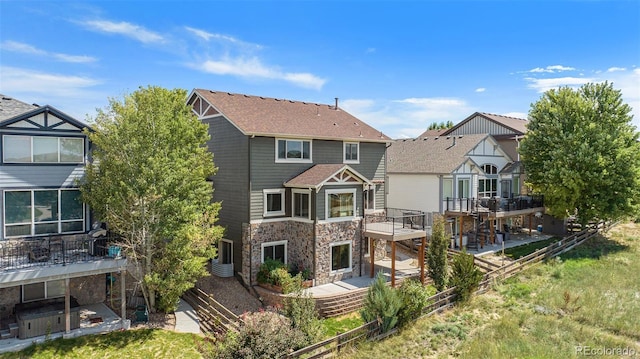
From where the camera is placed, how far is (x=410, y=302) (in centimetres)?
1723

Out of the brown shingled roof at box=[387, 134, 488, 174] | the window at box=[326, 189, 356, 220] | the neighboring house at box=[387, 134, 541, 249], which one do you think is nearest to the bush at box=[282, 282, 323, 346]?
the window at box=[326, 189, 356, 220]

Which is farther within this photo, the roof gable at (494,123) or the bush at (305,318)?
the roof gable at (494,123)

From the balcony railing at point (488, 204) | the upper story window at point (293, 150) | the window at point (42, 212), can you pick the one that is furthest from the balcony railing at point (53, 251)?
the balcony railing at point (488, 204)

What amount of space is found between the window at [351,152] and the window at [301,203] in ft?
14.6

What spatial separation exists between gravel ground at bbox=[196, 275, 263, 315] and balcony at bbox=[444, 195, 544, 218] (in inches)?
566

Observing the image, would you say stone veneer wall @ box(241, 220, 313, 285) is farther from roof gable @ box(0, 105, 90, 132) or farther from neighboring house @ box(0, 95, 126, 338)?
roof gable @ box(0, 105, 90, 132)

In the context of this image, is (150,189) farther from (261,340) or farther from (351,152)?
(351,152)

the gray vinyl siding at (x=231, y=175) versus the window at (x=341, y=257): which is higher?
the gray vinyl siding at (x=231, y=175)

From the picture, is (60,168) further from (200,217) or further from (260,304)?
(260,304)

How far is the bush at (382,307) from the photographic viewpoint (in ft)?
53.5

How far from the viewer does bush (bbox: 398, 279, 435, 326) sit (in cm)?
1698

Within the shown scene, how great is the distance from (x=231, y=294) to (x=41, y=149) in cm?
1038

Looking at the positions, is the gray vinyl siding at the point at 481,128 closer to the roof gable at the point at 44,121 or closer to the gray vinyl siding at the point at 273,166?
the gray vinyl siding at the point at 273,166

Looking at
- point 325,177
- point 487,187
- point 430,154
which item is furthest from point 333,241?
point 487,187
